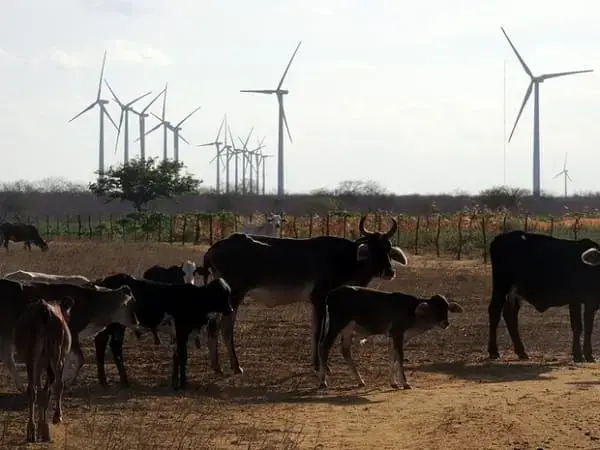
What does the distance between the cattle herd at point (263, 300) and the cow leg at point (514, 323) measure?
0.07 ft

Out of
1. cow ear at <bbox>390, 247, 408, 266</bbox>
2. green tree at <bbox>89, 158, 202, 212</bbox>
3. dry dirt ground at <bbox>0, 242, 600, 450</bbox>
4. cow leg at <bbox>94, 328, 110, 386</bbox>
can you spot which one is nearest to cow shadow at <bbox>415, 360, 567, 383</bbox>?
dry dirt ground at <bbox>0, 242, 600, 450</bbox>

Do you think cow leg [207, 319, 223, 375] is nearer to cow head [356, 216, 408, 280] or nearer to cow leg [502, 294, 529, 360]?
cow head [356, 216, 408, 280]

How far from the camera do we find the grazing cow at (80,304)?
487 inches

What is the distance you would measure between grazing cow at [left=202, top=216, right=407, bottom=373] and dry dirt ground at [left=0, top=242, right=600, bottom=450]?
1.02 metres

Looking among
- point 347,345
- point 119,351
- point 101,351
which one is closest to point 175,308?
point 119,351

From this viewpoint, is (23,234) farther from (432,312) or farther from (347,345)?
(432,312)

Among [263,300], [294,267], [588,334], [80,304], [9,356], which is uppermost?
[294,267]

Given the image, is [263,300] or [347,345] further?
[263,300]

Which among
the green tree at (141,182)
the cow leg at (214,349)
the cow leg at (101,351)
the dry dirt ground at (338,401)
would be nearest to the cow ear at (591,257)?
the dry dirt ground at (338,401)

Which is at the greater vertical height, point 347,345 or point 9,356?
point 9,356

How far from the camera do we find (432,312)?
14.4 m

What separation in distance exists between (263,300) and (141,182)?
196ft

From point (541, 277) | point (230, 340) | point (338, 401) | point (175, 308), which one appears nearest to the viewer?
point (338, 401)

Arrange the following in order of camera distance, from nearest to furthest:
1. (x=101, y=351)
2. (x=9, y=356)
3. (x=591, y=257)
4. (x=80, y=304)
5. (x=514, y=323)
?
(x=9, y=356) → (x=80, y=304) → (x=101, y=351) → (x=591, y=257) → (x=514, y=323)
